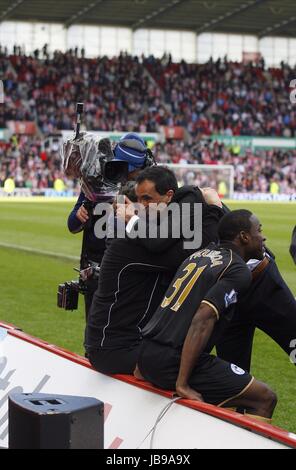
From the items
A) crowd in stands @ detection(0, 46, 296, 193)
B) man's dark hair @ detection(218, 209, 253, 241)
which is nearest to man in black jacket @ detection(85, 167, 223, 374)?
man's dark hair @ detection(218, 209, 253, 241)

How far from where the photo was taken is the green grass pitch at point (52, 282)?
772cm

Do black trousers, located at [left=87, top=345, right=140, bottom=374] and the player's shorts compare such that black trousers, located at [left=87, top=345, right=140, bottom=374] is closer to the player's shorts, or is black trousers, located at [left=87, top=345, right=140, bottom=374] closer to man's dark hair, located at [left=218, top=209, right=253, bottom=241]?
the player's shorts

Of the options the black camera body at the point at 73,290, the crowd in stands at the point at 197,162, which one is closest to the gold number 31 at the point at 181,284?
the black camera body at the point at 73,290

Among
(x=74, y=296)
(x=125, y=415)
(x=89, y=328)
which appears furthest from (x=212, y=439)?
(x=74, y=296)

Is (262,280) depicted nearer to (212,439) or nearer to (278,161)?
(212,439)

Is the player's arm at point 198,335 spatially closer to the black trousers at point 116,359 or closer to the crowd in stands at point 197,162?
the black trousers at point 116,359

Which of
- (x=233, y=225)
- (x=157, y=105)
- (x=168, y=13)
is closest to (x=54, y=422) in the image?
(x=233, y=225)

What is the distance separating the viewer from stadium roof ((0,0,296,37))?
46.3 meters

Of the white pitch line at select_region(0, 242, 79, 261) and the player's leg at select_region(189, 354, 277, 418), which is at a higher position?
the player's leg at select_region(189, 354, 277, 418)

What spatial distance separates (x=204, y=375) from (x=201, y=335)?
271 mm

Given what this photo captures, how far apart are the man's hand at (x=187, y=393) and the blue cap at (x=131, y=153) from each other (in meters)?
1.90

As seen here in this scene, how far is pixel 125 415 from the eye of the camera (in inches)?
186

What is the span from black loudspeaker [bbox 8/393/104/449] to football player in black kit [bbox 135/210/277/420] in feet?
2.13
